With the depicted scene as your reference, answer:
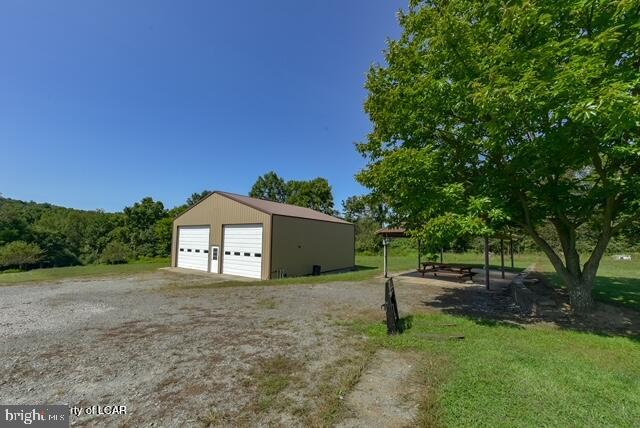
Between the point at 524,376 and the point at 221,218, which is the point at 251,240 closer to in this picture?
the point at 221,218

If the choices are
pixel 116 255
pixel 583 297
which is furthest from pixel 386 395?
pixel 116 255

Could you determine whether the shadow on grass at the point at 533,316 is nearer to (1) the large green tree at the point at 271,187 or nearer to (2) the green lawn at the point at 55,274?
(2) the green lawn at the point at 55,274

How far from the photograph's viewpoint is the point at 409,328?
20.9 feet

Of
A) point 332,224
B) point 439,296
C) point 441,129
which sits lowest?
point 439,296

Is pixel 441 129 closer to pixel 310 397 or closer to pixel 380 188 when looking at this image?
pixel 380 188

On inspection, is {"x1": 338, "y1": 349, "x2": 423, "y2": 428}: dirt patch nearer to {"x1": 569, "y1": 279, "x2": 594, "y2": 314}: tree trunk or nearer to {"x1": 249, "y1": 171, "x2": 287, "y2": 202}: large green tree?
{"x1": 569, "y1": 279, "x2": 594, "y2": 314}: tree trunk

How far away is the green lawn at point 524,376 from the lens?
3102mm

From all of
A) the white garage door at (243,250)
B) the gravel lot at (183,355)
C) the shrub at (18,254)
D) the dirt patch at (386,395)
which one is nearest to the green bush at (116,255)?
the shrub at (18,254)

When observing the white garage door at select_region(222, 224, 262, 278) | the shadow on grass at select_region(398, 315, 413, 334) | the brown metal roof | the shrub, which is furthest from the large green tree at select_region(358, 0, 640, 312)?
the shrub

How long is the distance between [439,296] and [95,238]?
44714mm

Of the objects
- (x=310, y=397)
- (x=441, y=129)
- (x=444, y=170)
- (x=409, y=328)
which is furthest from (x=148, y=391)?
(x=441, y=129)

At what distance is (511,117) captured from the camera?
5398mm

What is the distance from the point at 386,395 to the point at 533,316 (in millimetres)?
6358

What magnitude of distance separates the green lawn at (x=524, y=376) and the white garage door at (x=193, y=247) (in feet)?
48.0
